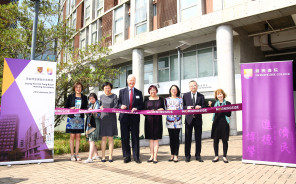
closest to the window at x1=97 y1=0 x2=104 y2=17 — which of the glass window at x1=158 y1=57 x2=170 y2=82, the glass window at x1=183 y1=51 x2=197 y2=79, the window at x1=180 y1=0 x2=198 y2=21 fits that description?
the glass window at x1=158 y1=57 x2=170 y2=82

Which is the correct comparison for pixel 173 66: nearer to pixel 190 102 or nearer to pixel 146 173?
pixel 190 102

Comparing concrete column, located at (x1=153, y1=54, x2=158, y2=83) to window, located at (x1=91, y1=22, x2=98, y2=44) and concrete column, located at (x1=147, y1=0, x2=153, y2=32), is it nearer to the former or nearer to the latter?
concrete column, located at (x1=147, y1=0, x2=153, y2=32)

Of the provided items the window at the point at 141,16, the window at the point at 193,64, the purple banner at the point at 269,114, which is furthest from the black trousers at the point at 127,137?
the window at the point at 141,16

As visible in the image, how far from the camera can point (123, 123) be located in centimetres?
Result: 593

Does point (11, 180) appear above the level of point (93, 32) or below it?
below

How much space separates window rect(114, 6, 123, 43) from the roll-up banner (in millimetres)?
16026

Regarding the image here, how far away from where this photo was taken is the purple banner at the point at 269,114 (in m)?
5.30

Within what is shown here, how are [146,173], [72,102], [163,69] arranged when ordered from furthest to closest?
[163,69]
[72,102]
[146,173]

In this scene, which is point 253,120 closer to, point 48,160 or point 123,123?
point 123,123

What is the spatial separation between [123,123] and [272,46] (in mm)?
17447

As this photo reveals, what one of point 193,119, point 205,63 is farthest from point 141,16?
point 193,119

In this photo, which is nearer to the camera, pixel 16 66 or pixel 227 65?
pixel 16 66

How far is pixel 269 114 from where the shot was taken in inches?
216

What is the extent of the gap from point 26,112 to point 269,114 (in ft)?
19.3
